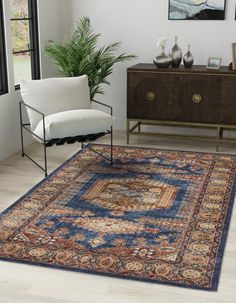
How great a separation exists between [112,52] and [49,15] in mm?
833

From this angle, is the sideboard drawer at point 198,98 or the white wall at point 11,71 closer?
the white wall at point 11,71

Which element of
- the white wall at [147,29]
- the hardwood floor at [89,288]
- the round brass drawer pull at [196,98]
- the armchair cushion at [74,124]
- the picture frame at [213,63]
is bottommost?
the hardwood floor at [89,288]

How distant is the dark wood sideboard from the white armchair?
0.72m

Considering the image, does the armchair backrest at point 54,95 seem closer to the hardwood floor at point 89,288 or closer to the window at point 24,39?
the window at point 24,39

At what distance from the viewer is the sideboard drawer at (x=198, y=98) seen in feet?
16.3

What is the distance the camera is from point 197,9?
5.27 meters

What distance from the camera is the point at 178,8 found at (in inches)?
210

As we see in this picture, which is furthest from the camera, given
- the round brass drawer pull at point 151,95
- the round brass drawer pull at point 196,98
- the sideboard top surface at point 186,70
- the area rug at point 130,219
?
the round brass drawer pull at point 151,95

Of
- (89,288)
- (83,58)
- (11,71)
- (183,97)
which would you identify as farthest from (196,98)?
(89,288)

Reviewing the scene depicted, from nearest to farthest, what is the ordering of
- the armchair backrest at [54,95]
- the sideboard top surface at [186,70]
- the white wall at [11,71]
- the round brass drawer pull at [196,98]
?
the armchair backrest at [54,95], the white wall at [11,71], the sideboard top surface at [186,70], the round brass drawer pull at [196,98]

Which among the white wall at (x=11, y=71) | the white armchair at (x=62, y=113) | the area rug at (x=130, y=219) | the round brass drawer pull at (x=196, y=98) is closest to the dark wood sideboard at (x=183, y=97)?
the round brass drawer pull at (x=196, y=98)

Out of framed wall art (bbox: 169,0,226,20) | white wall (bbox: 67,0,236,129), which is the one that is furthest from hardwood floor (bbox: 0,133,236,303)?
framed wall art (bbox: 169,0,226,20)

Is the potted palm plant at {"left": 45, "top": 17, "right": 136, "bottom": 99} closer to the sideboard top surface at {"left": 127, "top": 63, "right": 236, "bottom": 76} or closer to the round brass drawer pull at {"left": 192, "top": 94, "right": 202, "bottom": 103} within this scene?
the sideboard top surface at {"left": 127, "top": 63, "right": 236, "bottom": 76}

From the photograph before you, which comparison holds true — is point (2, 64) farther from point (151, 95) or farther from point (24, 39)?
point (151, 95)
